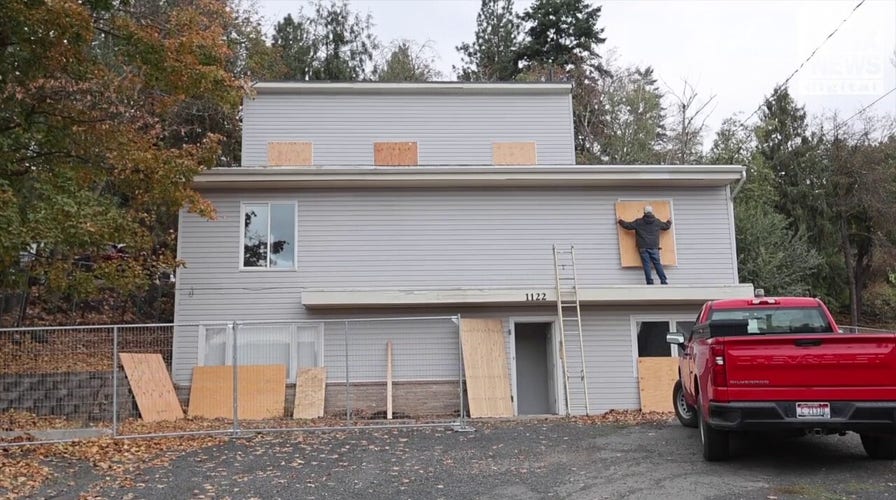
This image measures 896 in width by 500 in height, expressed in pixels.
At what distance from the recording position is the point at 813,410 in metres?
6.76

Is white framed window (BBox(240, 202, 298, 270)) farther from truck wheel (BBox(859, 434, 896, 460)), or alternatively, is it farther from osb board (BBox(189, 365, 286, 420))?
truck wheel (BBox(859, 434, 896, 460))

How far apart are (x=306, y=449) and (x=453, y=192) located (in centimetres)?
742

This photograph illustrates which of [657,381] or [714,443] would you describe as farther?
[657,381]

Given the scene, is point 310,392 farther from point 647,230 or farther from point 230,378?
point 647,230

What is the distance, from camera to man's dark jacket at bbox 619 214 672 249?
1491 centimetres

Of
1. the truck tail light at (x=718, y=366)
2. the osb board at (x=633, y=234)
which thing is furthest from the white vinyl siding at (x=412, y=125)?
the truck tail light at (x=718, y=366)

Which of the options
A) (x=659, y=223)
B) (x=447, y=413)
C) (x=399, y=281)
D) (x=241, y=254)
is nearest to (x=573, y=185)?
(x=659, y=223)

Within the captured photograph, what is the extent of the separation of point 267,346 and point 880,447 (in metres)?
10.7

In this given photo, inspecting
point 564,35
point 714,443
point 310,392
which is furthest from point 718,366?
point 564,35

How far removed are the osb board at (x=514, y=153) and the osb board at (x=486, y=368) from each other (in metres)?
4.78

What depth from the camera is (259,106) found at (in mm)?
17484

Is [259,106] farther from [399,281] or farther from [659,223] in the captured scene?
[659,223]

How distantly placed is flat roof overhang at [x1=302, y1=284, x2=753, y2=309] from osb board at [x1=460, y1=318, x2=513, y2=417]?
56 cm

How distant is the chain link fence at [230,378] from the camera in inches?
413
